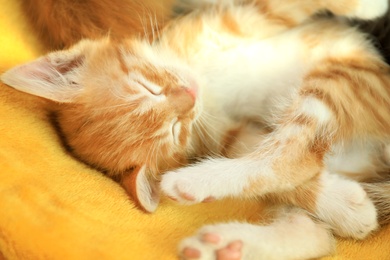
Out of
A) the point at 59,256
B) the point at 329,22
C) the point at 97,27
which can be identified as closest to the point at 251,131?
the point at 329,22

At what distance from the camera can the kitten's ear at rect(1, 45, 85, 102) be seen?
3.71 feet

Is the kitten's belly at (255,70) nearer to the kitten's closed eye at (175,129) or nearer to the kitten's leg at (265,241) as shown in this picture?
the kitten's closed eye at (175,129)

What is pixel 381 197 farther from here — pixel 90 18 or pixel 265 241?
pixel 90 18

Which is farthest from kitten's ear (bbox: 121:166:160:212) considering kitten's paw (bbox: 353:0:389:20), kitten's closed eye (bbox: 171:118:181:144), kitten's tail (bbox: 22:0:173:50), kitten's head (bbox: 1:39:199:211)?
kitten's paw (bbox: 353:0:389:20)

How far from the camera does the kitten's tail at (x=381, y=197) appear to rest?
1.23 m

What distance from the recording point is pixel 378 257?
111 cm

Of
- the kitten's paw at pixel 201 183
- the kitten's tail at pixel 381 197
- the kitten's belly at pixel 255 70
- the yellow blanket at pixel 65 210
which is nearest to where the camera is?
the yellow blanket at pixel 65 210

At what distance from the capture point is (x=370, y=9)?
1326 millimetres

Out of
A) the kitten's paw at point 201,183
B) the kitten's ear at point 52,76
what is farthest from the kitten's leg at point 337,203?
the kitten's ear at point 52,76

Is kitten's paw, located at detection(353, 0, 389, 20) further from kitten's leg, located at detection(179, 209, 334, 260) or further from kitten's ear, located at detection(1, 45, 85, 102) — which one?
kitten's ear, located at detection(1, 45, 85, 102)

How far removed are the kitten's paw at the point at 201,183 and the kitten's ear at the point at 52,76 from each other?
35 centimetres

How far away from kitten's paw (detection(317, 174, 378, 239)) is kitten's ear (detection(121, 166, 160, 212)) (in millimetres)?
438

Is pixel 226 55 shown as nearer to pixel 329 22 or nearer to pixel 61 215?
pixel 329 22

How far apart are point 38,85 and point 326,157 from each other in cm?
79
